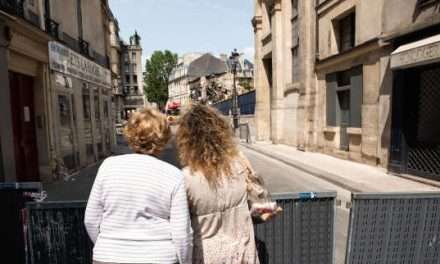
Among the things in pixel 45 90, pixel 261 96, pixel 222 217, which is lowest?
pixel 222 217

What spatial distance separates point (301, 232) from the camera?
2.75 meters

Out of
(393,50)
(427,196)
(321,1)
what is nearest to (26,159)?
(427,196)

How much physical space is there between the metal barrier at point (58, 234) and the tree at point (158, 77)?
70.0 m

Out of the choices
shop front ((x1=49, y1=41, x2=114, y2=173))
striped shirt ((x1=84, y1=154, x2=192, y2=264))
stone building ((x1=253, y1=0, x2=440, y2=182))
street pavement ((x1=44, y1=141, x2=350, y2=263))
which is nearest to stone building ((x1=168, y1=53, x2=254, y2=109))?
stone building ((x1=253, y1=0, x2=440, y2=182))

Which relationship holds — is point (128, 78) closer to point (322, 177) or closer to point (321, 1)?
point (321, 1)

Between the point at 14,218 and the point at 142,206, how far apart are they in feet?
6.06

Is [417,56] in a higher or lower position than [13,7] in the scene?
lower

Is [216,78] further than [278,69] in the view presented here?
Yes

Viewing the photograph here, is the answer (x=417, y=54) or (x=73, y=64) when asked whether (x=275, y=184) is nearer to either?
(x=417, y=54)

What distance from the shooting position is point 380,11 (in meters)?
9.30

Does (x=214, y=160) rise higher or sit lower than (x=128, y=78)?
lower

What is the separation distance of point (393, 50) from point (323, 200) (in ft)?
25.2

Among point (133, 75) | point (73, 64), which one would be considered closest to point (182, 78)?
point (133, 75)

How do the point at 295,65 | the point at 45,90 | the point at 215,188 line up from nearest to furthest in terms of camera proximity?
1. the point at 215,188
2. the point at 45,90
3. the point at 295,65
